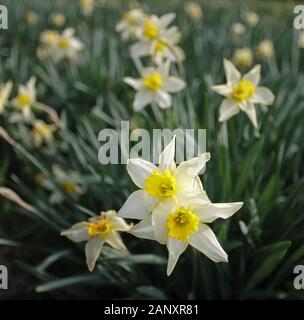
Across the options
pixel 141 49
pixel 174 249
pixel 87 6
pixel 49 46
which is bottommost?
pixel 174 249

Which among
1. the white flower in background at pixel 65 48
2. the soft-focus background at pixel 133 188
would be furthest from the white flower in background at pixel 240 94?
the white flower in background at pixel 65 48

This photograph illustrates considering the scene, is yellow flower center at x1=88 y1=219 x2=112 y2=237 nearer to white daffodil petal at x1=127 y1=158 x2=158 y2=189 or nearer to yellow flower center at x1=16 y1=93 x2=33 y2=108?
white daffodil petal at x1=127 y1=158 x2=158 y2=189

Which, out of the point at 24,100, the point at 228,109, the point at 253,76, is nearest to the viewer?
the point at 228,109

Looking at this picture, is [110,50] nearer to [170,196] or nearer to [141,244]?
[141,244]

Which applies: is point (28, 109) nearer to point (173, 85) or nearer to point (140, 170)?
point (173, 85)

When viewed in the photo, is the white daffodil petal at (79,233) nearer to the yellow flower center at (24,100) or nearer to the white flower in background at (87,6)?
the yellow flower center at (24,100)

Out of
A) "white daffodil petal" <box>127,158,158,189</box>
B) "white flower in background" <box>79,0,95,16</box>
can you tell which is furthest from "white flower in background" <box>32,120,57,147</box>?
"white flower in background" <box>79,0,95,16</box>

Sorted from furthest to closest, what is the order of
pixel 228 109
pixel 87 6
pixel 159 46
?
pixel 87 6, pixel 159 46, pixel 228 109

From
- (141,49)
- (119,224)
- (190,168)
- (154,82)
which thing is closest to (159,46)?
(141,49)
